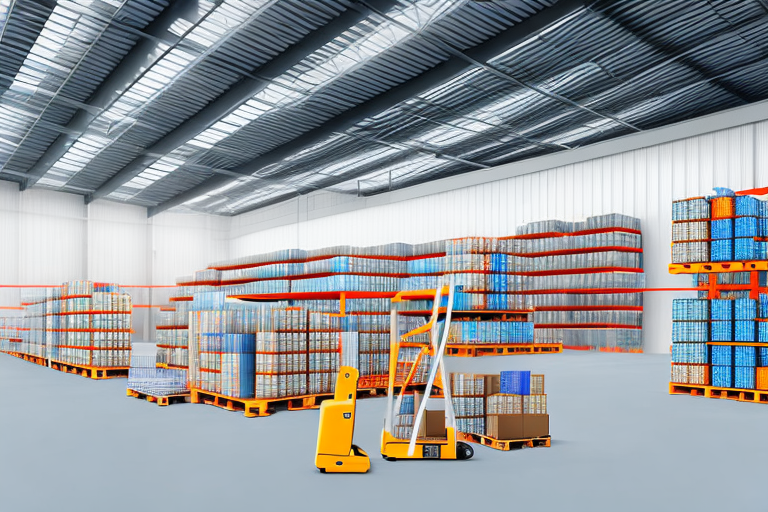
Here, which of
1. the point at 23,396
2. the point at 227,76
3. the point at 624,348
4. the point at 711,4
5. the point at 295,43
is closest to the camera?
the point at 23,396

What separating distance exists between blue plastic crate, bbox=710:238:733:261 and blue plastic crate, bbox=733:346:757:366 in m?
1.22

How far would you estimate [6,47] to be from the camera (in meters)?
12.5

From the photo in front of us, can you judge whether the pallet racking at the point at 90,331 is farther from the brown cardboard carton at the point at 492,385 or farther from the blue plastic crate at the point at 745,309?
the blue plastic crate at the point at 745,309

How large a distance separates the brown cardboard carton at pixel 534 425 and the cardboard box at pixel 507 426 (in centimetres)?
4

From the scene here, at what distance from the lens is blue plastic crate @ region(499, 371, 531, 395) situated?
5.52m

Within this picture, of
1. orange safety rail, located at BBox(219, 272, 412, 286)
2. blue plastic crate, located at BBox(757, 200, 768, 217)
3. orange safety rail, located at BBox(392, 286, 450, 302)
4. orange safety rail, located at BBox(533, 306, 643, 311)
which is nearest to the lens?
orange safety rail, located at BBox(392, 286, 450, 302)

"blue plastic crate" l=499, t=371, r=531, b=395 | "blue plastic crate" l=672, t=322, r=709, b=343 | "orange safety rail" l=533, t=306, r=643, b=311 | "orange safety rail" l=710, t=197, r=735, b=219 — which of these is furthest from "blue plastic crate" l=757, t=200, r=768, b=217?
"orange safety rail" l=533, t=306, r=643, b=311

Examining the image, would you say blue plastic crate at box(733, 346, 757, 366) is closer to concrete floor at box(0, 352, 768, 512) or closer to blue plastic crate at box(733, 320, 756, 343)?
blue plastic crate at box(733, 320, 756, 343)

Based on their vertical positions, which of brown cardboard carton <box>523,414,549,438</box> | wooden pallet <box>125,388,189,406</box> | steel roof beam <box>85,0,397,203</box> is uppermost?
steel roof beam <box>85,0,397,203</box>

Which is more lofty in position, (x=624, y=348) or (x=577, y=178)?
(x=577, y=178)

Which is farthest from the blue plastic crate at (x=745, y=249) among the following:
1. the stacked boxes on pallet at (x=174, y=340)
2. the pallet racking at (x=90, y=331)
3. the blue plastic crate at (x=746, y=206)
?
the pallet racking at (x=90, y=331)

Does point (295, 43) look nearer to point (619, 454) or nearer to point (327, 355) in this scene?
point (327, 355)

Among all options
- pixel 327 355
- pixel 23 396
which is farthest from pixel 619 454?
pixel 23 396

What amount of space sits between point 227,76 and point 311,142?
4195 mm
